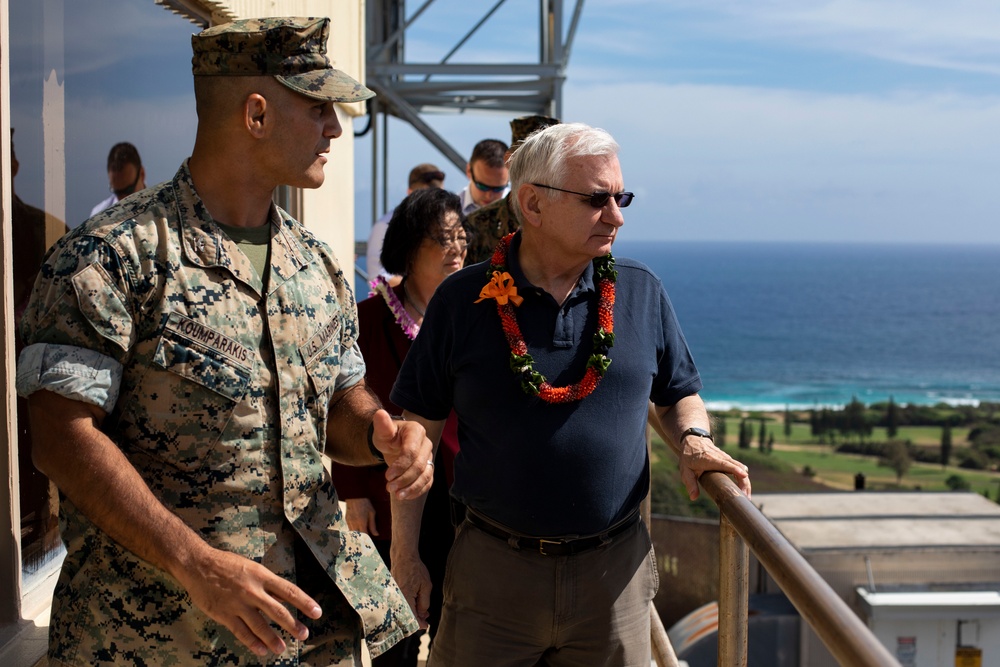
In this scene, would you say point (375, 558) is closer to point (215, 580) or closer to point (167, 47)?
point (215, 580)

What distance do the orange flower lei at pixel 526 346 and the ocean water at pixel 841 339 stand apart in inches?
3783

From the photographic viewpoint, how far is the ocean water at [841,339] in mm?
116062

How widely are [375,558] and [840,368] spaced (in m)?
130

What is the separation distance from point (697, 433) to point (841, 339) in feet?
475

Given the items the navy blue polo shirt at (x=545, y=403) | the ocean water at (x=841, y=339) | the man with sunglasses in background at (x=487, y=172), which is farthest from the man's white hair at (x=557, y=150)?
the ocean water at (x=841, y=339)

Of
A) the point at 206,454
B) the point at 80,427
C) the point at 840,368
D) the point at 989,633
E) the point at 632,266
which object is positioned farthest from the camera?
the point at 840,368

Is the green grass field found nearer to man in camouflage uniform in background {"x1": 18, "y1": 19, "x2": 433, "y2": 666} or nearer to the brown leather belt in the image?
the brown leather belt

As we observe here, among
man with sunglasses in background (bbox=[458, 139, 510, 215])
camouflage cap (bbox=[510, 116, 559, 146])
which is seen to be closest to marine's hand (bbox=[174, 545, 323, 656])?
camouflage cap (bbox=[510, 116, 559, 146])

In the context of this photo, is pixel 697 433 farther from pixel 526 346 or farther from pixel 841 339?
pixel 841 339

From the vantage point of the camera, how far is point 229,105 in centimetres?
222

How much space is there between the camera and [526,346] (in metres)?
2.90

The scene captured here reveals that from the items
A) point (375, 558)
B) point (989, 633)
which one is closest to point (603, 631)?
point (375, 558)

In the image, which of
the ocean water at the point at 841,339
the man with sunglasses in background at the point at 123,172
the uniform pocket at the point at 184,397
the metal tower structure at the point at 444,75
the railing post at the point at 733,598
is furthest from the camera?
the ocean water at the point at 841,339

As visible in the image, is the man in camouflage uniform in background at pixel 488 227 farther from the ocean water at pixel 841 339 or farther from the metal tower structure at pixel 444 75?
the ocean water at pixel 841 339
